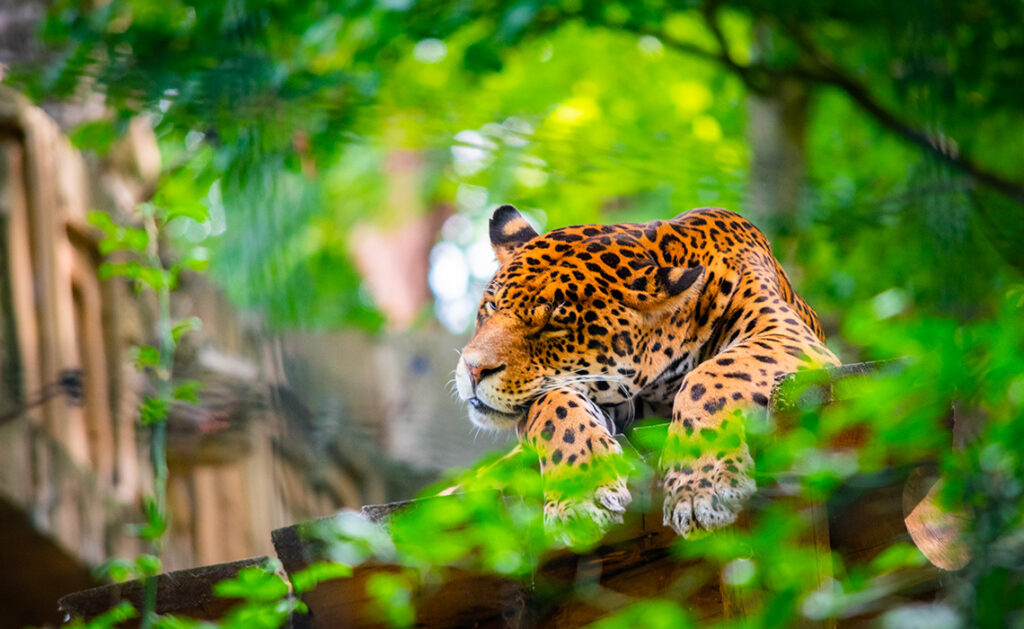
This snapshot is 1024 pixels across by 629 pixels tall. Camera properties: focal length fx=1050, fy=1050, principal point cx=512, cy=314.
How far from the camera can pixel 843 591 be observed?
189 centimetres

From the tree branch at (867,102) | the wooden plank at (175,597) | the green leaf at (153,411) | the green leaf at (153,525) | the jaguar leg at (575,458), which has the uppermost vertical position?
the tree branch at (867,102)

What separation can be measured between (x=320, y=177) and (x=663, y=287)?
7790 mm

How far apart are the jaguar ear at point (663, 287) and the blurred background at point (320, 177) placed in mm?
755

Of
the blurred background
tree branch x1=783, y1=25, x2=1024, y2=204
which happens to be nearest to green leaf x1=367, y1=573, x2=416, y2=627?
the blurred background

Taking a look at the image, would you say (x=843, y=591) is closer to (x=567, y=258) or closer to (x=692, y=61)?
(x=567, y=258)

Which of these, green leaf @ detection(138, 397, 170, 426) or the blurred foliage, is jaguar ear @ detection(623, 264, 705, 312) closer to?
the blurred foliage

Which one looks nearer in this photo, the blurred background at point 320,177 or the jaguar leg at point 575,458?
the jaguar leg at point 575,458

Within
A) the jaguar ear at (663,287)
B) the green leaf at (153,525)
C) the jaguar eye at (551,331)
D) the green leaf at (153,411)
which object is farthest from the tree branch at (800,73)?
the green leaf at (153,525)

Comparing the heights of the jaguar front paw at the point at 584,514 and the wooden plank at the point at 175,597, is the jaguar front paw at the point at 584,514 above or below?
above

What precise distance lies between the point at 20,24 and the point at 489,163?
4374mm

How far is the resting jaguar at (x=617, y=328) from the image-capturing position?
2756 millimetres

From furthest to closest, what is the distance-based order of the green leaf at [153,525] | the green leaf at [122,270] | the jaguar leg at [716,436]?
the green leaf at [122,270], the green leaf at [153,525], the jaguar leg at [716,436]

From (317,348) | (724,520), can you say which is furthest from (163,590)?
(317,348)

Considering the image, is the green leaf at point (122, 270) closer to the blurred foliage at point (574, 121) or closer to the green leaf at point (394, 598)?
the blurred foliage at point (574, 121)
